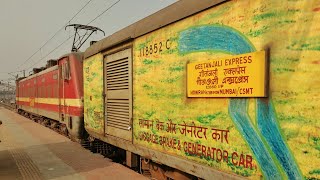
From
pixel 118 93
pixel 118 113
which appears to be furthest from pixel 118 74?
pixel 118 113

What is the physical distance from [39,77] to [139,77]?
16.2 metres

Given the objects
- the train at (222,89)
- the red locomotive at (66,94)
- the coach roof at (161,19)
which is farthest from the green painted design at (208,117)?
the red locomotive at (66,94)

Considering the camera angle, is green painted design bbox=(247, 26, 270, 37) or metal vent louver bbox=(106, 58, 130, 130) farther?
metal vent louver bbox=(106, 58, 130, 130)

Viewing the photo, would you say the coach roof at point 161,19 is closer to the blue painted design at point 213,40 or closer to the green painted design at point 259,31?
the blue painted design at point 213,40

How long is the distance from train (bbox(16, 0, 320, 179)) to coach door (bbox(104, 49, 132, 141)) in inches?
1.7

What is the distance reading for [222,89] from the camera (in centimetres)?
411

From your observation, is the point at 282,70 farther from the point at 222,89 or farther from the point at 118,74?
the point at 118,74

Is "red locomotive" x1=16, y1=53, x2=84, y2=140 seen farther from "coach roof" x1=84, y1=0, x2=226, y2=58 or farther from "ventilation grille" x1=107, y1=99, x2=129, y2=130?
"coach roof" x1=84, y1=0, x2=226, y2=58

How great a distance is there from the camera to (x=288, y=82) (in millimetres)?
3215

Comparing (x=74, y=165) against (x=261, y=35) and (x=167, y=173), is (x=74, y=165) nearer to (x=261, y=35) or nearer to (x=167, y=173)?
(x=167, y=173)

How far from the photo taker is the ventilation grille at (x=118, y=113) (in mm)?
7133

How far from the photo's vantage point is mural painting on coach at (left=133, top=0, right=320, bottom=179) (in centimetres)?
305

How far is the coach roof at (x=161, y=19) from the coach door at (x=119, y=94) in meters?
0.35

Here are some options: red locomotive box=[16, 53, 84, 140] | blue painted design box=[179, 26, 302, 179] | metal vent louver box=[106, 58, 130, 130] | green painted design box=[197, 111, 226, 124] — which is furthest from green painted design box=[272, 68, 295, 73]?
red locomotive box=[16, 53, 84, 140]
